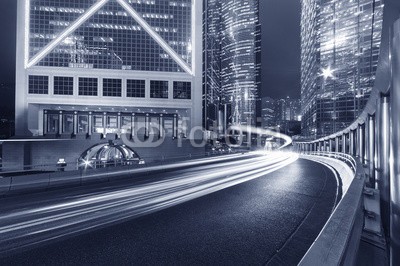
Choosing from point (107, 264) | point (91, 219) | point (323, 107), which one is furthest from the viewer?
point (323, 107)

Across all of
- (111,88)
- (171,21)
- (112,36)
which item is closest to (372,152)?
(111,88)

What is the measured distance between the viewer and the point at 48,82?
208 ft

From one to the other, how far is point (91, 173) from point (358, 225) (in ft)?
48.7

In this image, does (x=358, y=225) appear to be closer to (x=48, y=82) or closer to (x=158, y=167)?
(x=158, y=167)

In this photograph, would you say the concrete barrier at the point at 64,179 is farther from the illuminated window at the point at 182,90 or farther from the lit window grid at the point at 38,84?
the lit window grid at the point at 38,84

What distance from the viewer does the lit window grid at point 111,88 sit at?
2574 inches

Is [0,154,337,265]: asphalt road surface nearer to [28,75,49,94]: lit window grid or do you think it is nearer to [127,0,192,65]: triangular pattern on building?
[28,75,49,94]: lit window grid

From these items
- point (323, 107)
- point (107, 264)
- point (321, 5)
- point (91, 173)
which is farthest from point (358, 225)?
point (321, 5)

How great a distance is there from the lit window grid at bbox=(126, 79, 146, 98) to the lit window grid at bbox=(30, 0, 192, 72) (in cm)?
353

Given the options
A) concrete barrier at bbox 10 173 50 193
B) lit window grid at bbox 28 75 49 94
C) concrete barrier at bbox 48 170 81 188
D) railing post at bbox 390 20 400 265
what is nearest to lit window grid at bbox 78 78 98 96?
lit window grid at bbox 28 75 49 94

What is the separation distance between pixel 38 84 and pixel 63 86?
5.21 meters

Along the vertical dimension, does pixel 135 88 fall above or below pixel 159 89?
above

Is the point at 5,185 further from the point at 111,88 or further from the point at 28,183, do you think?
the point at 111,88

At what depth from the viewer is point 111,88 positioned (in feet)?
215
